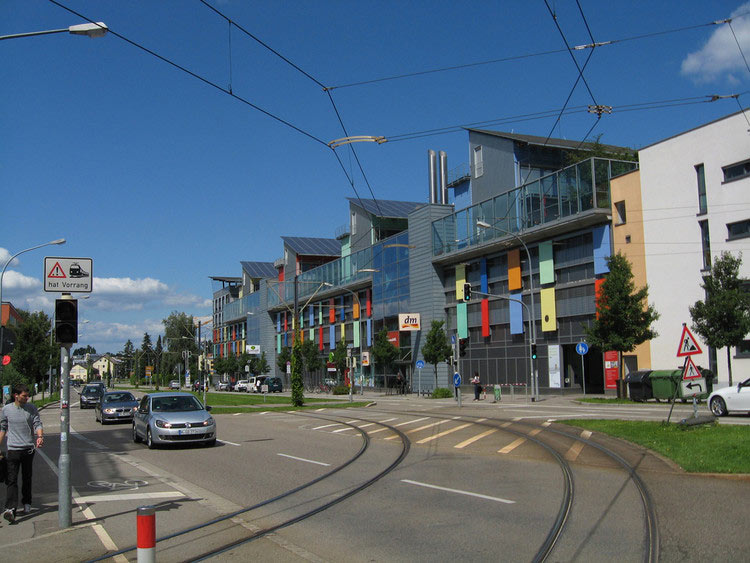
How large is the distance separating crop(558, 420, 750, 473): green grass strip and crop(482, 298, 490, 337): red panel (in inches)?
1287

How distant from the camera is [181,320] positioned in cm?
14538

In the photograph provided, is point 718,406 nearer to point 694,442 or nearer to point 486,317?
point 694,442

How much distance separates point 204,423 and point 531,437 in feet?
27.6

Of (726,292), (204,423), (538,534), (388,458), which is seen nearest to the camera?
(538,534)

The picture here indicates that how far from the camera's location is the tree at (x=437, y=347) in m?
52.8

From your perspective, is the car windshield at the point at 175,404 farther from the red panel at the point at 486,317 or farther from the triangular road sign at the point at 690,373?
the red panel at the point at 486,317

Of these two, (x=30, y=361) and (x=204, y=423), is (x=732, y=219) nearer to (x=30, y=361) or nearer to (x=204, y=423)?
(x=204, y=423)

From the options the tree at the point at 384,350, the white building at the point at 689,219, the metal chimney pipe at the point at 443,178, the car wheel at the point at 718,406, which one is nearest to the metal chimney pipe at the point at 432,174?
the metal chimney pipe at the point at 443,178

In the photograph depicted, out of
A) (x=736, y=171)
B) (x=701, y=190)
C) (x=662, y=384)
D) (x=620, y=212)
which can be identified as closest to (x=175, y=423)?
(x=662, y=384)

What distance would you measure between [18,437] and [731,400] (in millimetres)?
20545

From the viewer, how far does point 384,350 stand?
6084 centimetres

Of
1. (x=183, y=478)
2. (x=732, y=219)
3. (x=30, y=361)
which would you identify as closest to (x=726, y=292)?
(x=732, y=219)

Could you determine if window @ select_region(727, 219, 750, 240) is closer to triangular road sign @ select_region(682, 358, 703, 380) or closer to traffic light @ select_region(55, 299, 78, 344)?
triangular road sign @ select_region(682, 358, 703, 380)

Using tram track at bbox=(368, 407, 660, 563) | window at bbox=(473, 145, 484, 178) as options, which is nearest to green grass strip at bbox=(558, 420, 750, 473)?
tram track at bbox=(368, 407, 660, 563)
